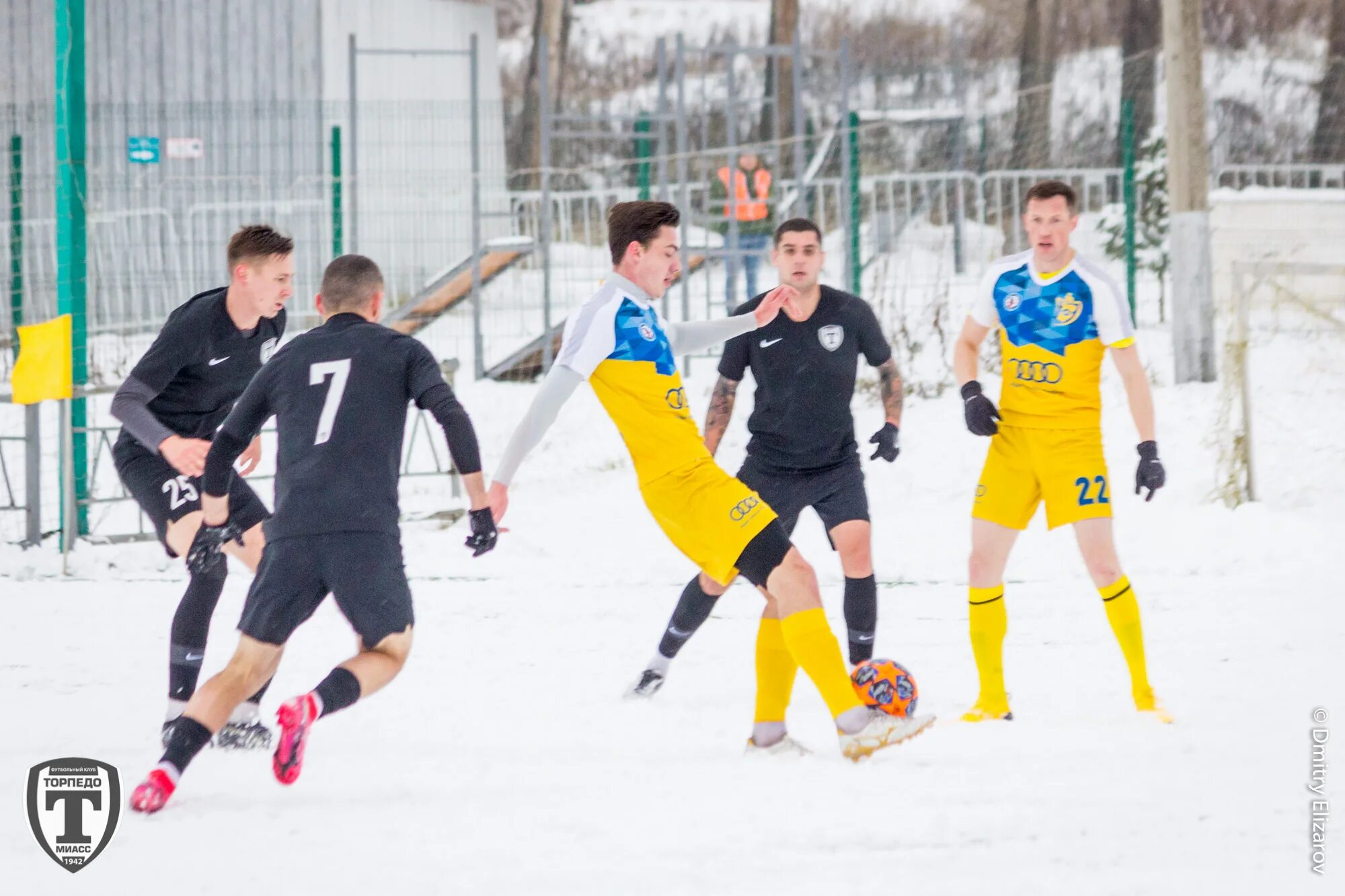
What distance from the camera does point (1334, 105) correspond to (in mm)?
21328

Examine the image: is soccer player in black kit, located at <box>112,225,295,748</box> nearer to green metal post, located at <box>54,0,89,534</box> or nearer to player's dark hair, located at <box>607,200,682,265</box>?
player's dark hair, located at <box>607,200,682,265</box>

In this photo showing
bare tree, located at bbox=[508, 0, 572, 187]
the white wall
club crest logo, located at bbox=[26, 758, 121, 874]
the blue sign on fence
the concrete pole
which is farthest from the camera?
bare tree, located at bbox=[508, 0, 572, 187]

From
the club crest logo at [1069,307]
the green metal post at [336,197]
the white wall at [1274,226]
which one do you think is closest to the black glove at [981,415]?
the club crest logo at [1069,307]

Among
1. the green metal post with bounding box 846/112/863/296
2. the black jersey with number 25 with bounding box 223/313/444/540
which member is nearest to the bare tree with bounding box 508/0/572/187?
the green metal post with bounding box 846/112/863/296

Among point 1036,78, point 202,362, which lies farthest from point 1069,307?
point 1036,78

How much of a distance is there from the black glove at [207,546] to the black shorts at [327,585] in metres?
0.39

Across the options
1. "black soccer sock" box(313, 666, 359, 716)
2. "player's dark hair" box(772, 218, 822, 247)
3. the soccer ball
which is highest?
"player's dark hair" box(772, 218, 822, 247)

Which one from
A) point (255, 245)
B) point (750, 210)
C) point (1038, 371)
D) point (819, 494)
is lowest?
point (819, 494)

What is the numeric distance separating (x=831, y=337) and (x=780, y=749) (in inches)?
71.8

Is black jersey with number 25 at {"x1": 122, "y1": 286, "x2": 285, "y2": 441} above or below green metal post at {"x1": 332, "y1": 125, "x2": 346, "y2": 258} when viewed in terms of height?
below

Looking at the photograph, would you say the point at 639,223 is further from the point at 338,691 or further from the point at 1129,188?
the point at 1129,188

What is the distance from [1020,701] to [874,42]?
27.5 meters

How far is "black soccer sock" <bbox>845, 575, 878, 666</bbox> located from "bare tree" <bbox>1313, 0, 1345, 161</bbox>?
16134 mm

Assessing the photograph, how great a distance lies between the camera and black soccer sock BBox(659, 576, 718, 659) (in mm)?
5859
